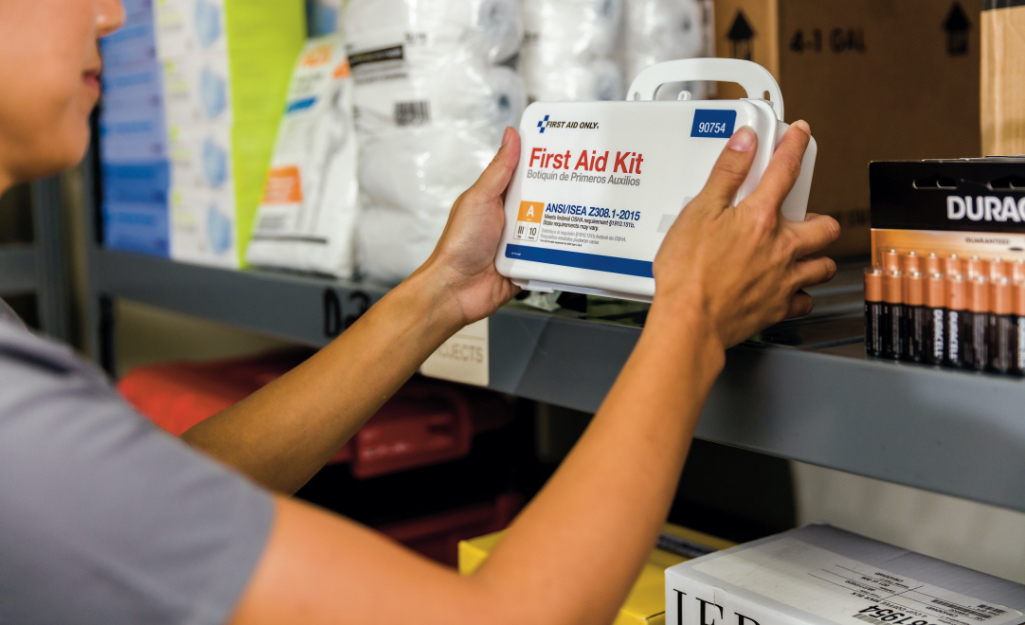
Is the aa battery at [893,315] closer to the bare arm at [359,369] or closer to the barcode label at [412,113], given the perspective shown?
the bare arm at [359,369]

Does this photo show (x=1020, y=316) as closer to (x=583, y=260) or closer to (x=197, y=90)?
(x=583, y=260)

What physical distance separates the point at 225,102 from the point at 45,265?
48.1 inches

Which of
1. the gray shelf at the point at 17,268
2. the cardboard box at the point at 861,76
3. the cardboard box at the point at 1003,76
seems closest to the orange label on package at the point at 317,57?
the cardboard box at the point at 861,76

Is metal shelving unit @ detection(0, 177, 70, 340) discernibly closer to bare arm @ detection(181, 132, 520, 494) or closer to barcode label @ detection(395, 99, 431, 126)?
barcode label @ detection(395, 99, 431, 126)

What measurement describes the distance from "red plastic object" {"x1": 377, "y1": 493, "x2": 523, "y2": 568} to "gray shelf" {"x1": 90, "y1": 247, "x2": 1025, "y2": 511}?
0.56m

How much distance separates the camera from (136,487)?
0.44 metres

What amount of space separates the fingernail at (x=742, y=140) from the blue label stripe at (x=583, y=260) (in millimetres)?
119

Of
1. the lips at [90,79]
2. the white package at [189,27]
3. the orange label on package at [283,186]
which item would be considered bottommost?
the orange label on package at [283,186]

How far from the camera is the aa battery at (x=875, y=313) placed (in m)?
0.63

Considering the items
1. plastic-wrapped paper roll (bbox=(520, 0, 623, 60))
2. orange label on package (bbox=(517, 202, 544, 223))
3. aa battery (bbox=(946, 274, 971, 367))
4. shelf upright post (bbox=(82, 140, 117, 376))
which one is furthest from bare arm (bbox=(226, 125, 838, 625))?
shelf upright post (bbox=(82, 140, 117, 376))

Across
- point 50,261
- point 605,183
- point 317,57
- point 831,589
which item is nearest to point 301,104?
point 317,57

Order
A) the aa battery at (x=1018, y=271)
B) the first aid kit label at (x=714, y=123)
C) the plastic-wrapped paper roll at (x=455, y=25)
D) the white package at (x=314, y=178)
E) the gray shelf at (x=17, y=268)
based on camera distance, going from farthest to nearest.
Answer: the gray shelf at (x=17, y=268) → the white package at (x=314, y=178) → the plastic-wrapped paper roll at (x=455, y=25) → the first aid kit label at (x=714, y=123) → the aa battery at (x=1018, y=271)

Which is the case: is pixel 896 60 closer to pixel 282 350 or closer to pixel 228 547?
pixel 228 547

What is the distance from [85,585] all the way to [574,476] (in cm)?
26
